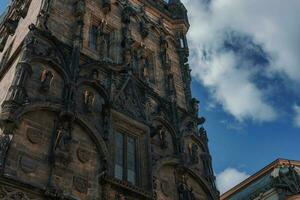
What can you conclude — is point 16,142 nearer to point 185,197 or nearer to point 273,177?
point 185,197

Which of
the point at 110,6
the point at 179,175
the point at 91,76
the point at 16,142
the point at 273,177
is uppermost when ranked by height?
the point at 110,6

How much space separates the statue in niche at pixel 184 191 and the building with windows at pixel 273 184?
1119 centimetres

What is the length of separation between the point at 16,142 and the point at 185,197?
5.81 metres

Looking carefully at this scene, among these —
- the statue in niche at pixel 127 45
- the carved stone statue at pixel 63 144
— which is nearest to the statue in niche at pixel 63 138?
the carved stone statue at pixel 63 144

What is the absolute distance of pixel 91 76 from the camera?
1527 centimetres

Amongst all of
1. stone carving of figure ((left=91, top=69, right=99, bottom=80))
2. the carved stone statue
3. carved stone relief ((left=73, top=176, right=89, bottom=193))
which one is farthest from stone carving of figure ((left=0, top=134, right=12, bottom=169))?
stone carving of figure ((left=91, top=69, right=99, bottom=80))

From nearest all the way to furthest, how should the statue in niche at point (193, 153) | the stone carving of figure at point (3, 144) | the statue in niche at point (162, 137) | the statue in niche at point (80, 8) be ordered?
the stone carving of figure at point (3, 144) → the statue in niche at point (162, 137) → the statue in niche at point (193, 153) → the statue in niche at point (80, 8)

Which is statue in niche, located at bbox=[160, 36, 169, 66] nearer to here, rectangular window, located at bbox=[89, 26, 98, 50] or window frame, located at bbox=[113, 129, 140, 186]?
rectangular window, located at bbox=[89, 26, 98, 50]

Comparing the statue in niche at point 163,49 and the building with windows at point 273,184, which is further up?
the statue in niche at point 163,49

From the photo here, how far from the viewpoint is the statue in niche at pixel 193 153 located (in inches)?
648

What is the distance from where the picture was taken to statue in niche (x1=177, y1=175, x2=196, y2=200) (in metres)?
14.5

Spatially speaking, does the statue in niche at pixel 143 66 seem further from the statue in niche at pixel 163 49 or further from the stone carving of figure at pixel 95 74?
the stone carving of figure at pixel 95 74

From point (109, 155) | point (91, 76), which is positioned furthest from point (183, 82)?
point (109, 155)

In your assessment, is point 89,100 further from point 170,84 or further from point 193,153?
point 170,84
